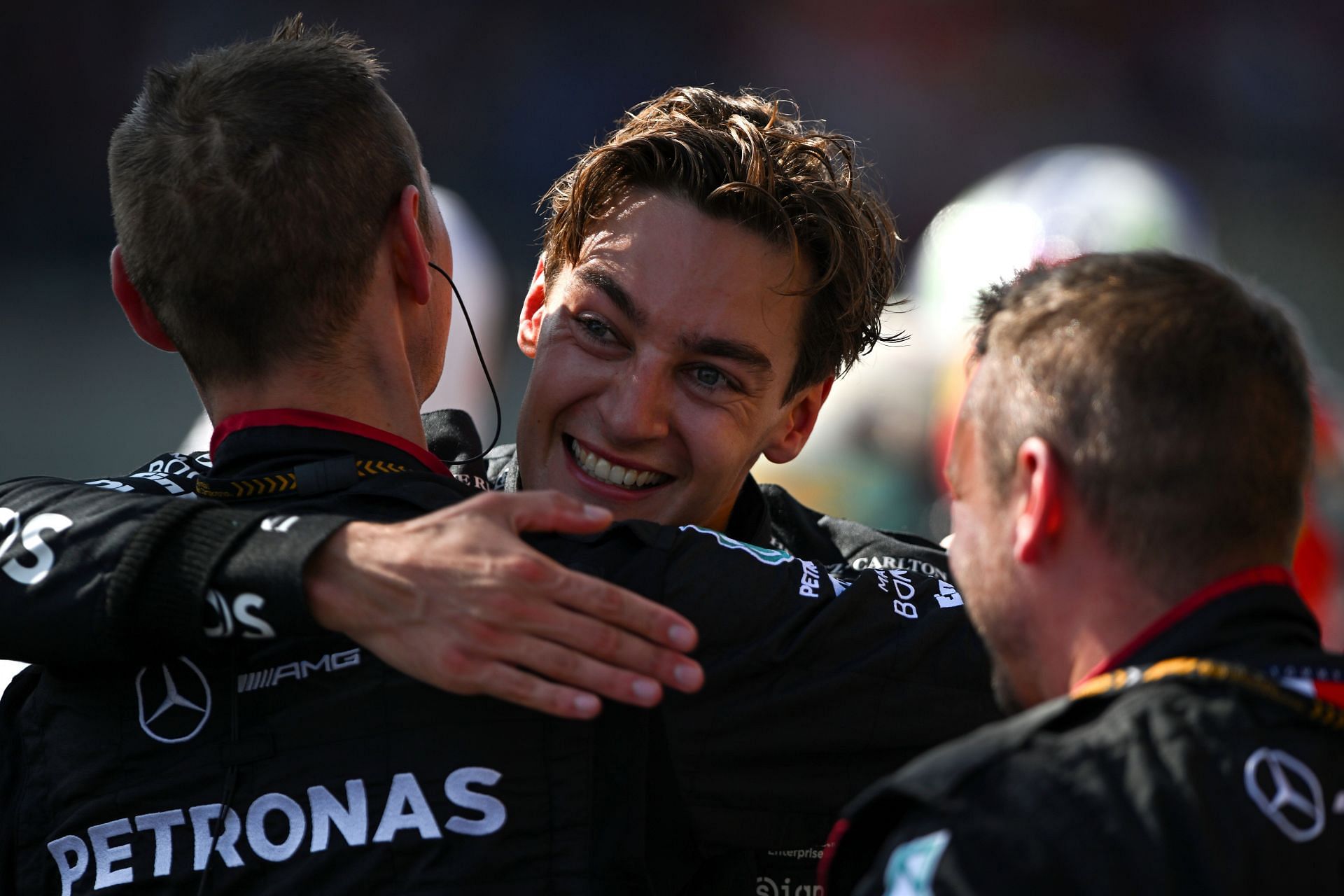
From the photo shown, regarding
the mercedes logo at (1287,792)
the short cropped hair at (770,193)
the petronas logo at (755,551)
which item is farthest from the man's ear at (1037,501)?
the short cropped hair at (770,193)

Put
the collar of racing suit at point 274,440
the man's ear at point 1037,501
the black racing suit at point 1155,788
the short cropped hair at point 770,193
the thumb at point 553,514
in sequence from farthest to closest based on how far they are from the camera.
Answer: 1. the short cropped hair at point 770,193
2. the collar of racing suit at point 274,440
3. the thumb at point 553,514
4. the man's ear at point 1037,501
5. the black racing suit at point 1155,788

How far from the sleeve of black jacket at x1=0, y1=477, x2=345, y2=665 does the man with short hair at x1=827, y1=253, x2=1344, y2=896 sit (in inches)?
29.2

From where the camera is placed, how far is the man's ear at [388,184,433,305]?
6.21 feet

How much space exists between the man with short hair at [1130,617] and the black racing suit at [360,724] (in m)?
0.29

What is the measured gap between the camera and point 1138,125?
1010 centimetres

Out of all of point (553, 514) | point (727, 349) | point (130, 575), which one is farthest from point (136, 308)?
point (727, 349)

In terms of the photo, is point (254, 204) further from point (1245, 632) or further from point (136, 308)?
point (1245, 632)

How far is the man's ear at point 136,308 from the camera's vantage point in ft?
6.36

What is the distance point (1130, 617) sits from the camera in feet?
4.45

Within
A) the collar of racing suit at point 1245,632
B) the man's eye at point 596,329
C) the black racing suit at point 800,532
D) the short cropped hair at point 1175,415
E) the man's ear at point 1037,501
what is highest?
the short cropped hair at point 1175,415

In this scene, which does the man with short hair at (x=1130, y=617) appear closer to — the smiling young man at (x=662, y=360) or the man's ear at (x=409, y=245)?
the man's ear at (x=409, y=245)

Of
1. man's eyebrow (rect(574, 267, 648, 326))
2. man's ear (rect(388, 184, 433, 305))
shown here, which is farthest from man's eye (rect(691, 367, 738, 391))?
man's ear (rect(388, 184, 433, 305))

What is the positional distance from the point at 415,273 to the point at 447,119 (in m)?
8.73

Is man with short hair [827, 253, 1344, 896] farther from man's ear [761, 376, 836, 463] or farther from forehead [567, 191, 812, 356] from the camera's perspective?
man's ear [761, 376, 836, 463]
